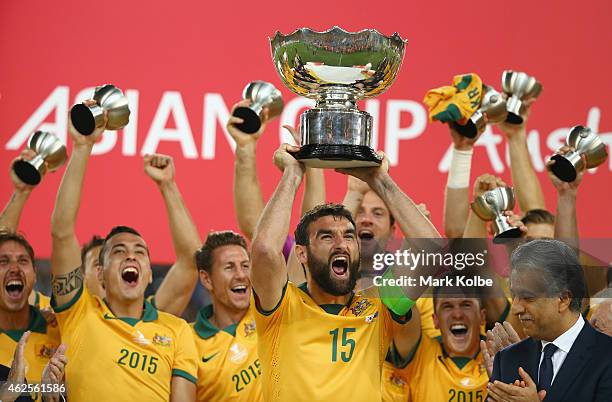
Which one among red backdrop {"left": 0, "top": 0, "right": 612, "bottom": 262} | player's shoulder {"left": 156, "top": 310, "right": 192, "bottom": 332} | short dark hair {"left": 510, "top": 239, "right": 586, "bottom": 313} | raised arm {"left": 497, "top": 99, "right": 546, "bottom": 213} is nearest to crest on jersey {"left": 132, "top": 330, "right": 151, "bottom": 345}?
player's shoulder {"left": 156, "top": 310, "right": 192, "bottom": 332}

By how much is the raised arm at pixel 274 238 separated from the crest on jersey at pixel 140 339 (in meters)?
0.83

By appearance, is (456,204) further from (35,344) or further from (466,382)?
(35,344)

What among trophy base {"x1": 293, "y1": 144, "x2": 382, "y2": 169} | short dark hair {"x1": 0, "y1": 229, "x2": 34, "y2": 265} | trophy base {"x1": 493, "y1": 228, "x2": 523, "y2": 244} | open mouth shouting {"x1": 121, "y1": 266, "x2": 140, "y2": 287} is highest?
trophy base {"x1": 493, "y1": 228, "x2": 523, "y2": 244}

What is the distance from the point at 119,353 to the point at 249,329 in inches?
21.5

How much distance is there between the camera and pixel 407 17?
6.00 metres

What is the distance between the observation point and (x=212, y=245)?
15.6 feet

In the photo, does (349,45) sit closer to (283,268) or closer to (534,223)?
(283,268)

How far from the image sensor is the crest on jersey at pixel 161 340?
14.6 feet

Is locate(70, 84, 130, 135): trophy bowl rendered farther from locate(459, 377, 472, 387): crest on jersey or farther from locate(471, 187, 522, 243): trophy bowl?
locate(459, 377, 472, 387): crest on jersey

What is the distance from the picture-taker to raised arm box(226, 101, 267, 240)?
4844 millimetres

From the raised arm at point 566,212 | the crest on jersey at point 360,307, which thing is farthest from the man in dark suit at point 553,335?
the raised arm at point 566,212

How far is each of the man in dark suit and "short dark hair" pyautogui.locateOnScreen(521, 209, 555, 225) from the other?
1.41 m

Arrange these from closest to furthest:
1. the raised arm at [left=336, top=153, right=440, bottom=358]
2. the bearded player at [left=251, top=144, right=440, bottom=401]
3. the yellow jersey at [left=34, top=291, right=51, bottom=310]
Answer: the bearded player at [left=251, top=144, right=440, bottom=401] < the raised arm at [left=336, top=153, right=440, bottom=358] < the yellow jersey at [left=34, top=291, right=51, bottom=310]

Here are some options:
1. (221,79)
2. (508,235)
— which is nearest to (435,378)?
(508,235)
